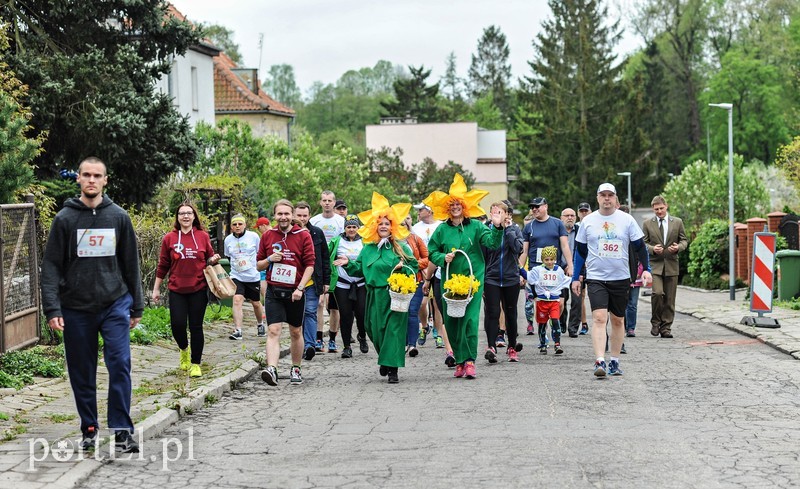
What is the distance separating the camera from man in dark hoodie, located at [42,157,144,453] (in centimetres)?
788

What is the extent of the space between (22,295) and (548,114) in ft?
214

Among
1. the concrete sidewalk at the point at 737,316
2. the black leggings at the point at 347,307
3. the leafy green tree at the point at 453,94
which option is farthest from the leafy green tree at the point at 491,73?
the black leggings at the point at 347,307

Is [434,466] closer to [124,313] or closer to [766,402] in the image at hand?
[124,313]

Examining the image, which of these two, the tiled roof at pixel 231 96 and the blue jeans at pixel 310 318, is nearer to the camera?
the blue jeans at pixel 310 318

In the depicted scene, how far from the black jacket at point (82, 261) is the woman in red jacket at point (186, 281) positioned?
171 inches

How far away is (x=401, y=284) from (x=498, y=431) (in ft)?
11.4

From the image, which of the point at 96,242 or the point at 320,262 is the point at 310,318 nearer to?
the point at 320,262

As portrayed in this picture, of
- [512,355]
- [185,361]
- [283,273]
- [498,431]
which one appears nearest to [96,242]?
[498,431]

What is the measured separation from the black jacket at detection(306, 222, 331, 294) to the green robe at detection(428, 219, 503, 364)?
1679mm

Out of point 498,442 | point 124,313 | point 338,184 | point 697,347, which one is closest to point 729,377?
point 697,347

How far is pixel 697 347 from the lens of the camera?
15.3 m

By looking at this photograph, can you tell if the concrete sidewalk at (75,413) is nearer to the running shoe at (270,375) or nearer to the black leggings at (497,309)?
the running shoe at (270,375)

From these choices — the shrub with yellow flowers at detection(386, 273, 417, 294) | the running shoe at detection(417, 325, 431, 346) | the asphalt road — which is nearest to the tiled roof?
the running shoe at detection(417, 325, 431, 346)

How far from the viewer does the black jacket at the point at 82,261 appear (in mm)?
7832
